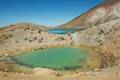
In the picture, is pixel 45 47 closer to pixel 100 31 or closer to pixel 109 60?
pixel 100 31

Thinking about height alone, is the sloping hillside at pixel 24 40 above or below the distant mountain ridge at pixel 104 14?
below

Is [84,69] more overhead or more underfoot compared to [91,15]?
→ more underfoot

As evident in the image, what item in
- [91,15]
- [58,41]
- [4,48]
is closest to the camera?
[4,48]

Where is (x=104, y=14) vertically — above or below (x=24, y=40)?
above

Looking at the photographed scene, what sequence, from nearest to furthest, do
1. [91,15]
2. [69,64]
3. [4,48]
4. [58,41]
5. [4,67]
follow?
1. [4,67]
2. [69,64]
3. [4,48]
4. [58,41]
5. [91,15]

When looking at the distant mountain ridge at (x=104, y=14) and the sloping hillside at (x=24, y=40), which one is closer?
the sloping hillside at (x=24, y=40)

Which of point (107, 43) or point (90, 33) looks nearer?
point (107, 43)

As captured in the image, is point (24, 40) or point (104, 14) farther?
point (104, 14)

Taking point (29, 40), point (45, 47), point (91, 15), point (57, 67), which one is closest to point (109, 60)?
point (57, 67)

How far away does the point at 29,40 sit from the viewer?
207ft

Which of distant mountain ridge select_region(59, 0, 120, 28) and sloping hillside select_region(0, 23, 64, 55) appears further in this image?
distant mountain ridge select_region(59, 0, 120, 28)

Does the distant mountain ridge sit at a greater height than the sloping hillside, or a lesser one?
greater

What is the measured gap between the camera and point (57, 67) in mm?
33344

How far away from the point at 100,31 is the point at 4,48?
24760 mm
